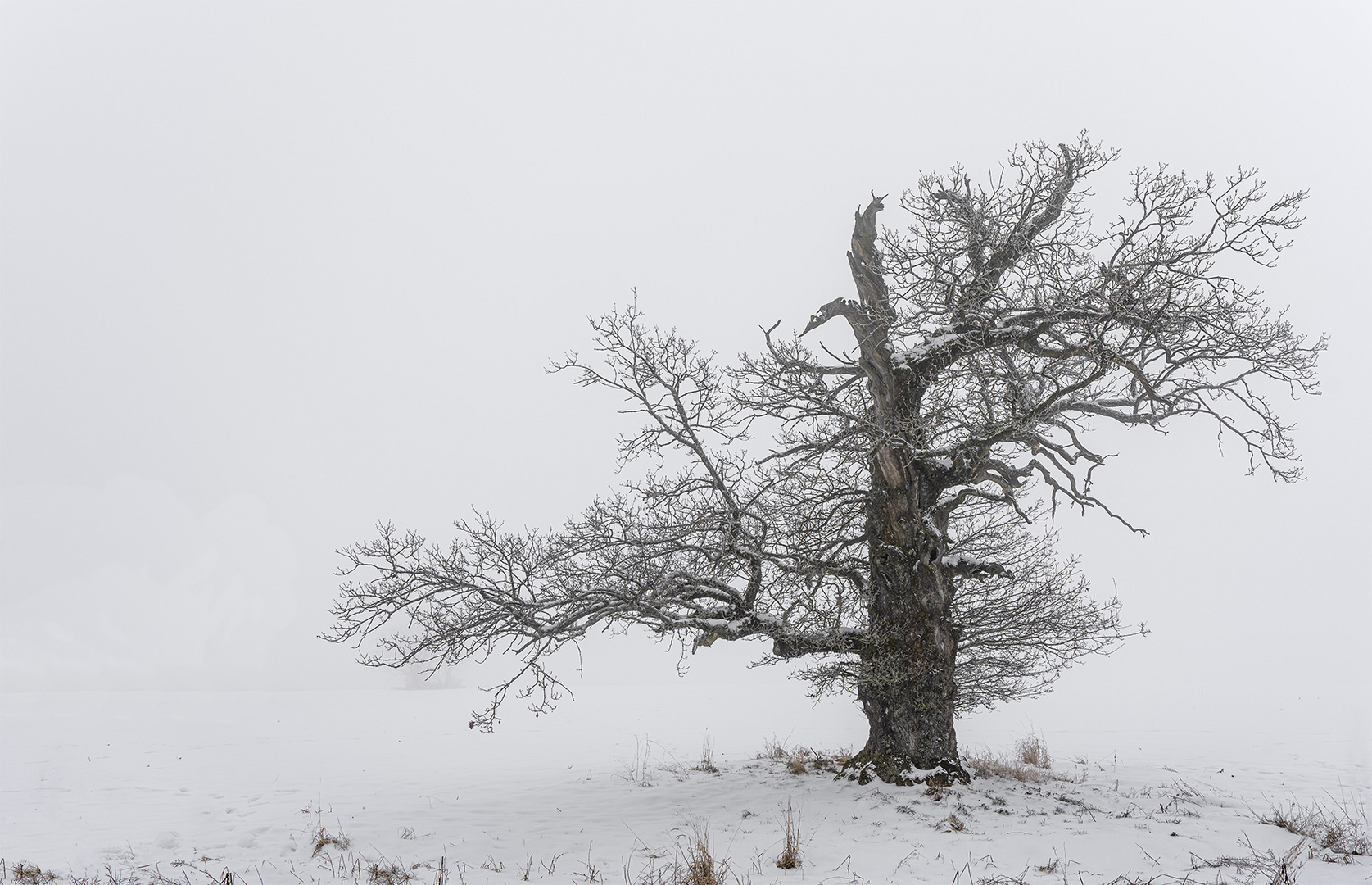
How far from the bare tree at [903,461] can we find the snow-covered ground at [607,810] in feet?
4.49

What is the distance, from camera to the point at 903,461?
9016 millimetres

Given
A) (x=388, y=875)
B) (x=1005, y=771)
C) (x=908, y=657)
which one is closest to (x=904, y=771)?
(x=908, y=657)

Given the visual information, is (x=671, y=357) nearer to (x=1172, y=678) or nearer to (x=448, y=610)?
(x=448, y=610)

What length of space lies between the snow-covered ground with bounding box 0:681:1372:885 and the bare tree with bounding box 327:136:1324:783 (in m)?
1.37

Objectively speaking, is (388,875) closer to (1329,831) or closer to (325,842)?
(325,842)

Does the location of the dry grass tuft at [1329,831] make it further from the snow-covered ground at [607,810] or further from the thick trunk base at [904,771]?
the thick trunk base at [904,771]

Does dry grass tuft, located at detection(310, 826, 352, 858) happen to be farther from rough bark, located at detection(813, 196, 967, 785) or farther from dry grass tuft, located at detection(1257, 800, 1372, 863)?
dry grass tuft, located at detection(1257, 800, 1372, 863)

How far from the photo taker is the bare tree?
24.5ft

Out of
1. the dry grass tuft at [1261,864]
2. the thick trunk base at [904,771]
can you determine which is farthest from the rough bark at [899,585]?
the dry grass tuft at [1261,864]

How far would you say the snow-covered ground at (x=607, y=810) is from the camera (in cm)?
557

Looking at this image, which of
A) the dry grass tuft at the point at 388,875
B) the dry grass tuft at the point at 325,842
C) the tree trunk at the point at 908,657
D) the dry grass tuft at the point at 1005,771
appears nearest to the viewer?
the dry grass tuft at the point at 388,875

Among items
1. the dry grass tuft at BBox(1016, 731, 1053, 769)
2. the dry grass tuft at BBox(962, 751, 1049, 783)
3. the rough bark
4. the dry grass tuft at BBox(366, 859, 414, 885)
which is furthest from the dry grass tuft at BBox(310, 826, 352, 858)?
the dry grass tuft at BBox(1016, 731, 1053, 769)

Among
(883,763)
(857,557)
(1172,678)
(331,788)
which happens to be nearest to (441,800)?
(331,788)

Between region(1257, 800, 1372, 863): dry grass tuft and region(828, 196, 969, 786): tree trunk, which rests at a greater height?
region(828, 196, 969, 786): tree trunk
